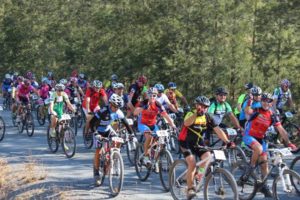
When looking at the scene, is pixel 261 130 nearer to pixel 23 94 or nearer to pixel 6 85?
pixel 23 94

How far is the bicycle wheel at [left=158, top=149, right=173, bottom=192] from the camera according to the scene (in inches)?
417

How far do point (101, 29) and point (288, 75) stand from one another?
1174 cm

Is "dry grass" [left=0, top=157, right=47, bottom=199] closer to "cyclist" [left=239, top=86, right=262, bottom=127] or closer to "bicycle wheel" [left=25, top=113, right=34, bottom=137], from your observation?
"cyclist" [left=239, top=86, right=262, bottom=127]

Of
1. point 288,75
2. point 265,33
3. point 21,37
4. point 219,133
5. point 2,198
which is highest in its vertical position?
point 21,37

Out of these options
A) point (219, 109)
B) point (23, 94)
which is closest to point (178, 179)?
point (219, 109)

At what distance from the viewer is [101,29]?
30078 millimetres

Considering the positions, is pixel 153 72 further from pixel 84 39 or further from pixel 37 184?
pixel 37 184

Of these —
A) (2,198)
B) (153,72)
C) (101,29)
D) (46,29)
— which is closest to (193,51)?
(153,72)

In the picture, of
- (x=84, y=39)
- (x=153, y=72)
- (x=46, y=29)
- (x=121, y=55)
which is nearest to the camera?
(x=153, y=72)

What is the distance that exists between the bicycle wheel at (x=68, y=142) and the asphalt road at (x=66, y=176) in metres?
0.18

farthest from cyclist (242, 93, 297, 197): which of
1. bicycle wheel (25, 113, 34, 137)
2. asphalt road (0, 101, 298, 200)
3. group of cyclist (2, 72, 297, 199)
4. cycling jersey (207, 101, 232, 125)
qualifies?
bicycle wheel (25, 113, 34, 137)

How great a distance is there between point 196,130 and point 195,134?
0.07m

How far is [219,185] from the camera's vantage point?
845 cm

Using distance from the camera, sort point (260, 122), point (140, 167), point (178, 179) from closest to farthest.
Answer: point (178, 179), point (260, 122), point (140, 167)
